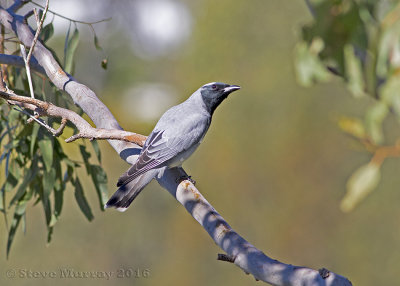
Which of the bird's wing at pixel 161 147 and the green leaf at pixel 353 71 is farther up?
the bird's wing at pixel 161 147

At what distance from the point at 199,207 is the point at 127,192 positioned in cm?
86

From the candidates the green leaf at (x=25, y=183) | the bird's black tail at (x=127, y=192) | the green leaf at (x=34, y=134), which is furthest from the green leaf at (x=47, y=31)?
the bird's black tail at (x=127, y=192)

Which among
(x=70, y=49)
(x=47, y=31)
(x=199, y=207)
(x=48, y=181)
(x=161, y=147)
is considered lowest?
(x=199, y=207)

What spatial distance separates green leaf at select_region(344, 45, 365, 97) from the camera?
5.73ft

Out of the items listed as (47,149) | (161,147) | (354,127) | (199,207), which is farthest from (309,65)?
(47,149)

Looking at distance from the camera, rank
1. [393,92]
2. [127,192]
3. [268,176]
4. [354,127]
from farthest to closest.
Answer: [268,176] < [127,192] < [354,127] < [393,92]

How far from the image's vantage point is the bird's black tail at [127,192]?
3.16 meters

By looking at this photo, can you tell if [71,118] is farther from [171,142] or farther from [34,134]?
[34,134]

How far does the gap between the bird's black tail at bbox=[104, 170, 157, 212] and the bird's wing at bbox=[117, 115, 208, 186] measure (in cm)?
9

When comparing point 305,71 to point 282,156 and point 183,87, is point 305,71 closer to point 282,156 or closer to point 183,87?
point 282,156

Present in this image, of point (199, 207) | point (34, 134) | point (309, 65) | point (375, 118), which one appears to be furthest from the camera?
point (34, 134)

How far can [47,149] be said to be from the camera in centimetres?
375

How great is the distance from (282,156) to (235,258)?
5.85m

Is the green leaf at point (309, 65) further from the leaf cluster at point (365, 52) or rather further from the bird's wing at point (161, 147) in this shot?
the bird's wing at point (161, 147)
